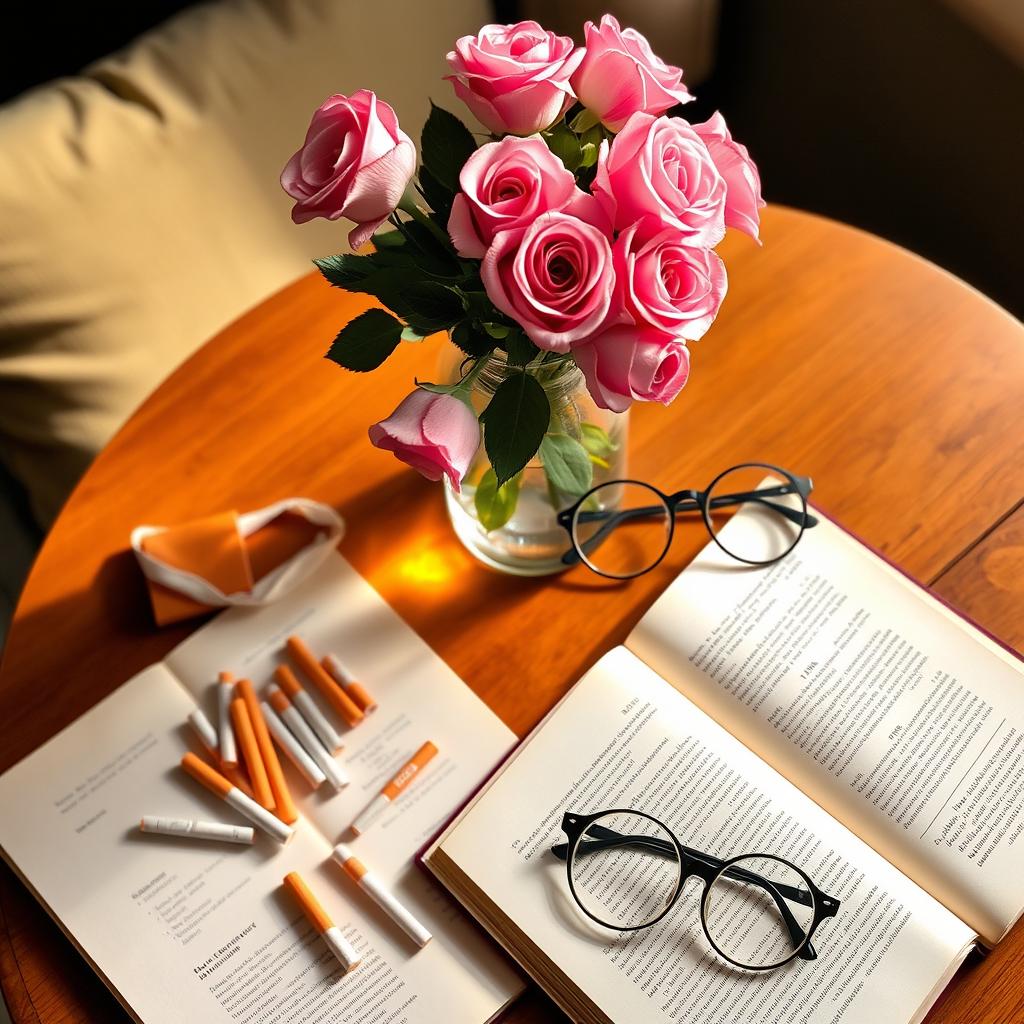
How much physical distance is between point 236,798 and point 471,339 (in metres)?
0.39

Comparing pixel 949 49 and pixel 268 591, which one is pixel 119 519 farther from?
pixel 949 49

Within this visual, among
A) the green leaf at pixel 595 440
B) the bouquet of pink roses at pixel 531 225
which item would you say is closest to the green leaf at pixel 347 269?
the bouquet of pink roses at pixel 531 225

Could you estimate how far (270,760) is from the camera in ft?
2.61

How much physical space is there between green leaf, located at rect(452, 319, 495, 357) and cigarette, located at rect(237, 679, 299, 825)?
1.17 ft

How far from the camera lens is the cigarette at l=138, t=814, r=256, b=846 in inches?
30.2

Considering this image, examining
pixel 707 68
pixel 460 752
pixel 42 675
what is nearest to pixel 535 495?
pixel 460 752

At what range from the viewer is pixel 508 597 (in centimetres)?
88

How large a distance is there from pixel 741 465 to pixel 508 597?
0.73 ft

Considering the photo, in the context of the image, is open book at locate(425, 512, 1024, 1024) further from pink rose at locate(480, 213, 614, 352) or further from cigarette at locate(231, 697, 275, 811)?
pink rose at locate(480, 213, 614, 352)

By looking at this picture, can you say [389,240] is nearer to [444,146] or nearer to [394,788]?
[444,146]

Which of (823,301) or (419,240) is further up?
(419,240)

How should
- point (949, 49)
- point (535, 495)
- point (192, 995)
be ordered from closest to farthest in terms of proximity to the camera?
point (192, 995) → point (535, 495) → point (949, 49)

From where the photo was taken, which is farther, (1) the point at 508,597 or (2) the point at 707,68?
(2) the point at 707,68

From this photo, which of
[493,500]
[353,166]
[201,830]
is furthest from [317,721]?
[353,166]
